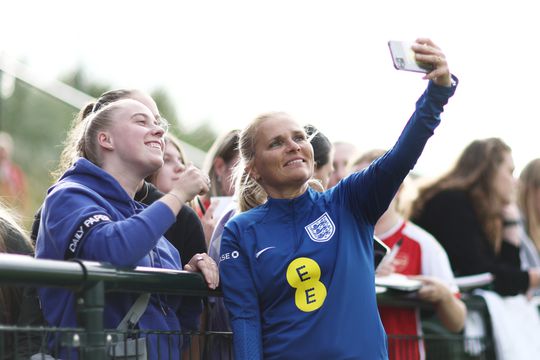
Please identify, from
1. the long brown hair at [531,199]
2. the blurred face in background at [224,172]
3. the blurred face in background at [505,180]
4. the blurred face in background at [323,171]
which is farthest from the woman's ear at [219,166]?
the long brown hair at [531,199]

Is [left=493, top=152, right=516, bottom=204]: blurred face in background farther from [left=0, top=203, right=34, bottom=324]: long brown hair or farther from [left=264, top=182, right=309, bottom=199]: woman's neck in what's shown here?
[left=0, top=203, right=34, bottom=324]: long brown hair

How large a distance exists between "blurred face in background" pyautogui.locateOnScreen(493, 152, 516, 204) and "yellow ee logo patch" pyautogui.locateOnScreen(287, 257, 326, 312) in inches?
122

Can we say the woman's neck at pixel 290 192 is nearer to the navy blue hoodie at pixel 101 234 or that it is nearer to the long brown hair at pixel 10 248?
the navy blue hoodie at pixel 101 234

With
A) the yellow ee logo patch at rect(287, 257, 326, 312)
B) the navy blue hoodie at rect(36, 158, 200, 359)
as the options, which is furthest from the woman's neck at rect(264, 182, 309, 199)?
the navy blue hoodie at rect(36, 158, 200, 359)

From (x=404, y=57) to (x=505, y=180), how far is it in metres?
3.36

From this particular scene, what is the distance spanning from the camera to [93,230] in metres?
3.73

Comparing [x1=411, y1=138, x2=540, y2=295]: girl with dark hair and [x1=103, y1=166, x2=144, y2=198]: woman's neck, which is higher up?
[x1=411, y1=138, x2=540, y2=295]: girl with dark hair

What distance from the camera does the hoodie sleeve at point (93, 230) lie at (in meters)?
3.69

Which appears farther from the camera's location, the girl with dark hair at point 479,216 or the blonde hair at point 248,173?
the girl with dark hair at point 479,216

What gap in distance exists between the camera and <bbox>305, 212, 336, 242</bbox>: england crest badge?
4.21 m

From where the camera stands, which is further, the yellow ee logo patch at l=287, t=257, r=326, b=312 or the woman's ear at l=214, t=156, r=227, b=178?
the woman's ear at l=214, t=156, r=227, b=178

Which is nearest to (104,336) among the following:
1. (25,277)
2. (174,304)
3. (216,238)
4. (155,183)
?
(25,277)

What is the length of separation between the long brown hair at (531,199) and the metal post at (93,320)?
A: 5521 millimetres

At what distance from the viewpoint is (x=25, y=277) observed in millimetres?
3232
